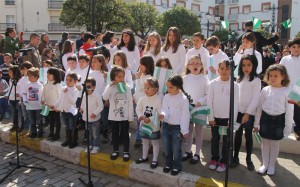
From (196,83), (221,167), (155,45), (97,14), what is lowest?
(221,167)

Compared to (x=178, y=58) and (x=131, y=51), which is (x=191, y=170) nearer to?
(x=178, y=58)

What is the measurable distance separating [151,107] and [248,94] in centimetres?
143

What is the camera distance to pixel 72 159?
214 inches

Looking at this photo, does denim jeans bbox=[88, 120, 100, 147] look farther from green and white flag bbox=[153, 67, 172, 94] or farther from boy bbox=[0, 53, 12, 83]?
boy bbox=[0, 53, 12, 83]

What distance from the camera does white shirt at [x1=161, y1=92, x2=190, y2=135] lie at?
14.1 ft

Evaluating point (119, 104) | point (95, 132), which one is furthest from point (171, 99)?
point (95, 132)

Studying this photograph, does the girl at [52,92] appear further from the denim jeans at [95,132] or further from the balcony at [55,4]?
the balcony at [55,4]

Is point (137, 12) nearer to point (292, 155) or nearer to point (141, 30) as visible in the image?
point (141, 30)

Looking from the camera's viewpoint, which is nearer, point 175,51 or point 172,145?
point 172,145

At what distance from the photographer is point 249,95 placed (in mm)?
4441

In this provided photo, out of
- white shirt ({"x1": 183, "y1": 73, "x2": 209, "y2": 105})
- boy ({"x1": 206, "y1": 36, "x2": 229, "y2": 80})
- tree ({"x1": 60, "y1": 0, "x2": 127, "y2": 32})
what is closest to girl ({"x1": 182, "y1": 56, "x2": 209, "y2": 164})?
white shirt ({"x1": 183, "y1": 73, "x2": 209, "y2": 105})

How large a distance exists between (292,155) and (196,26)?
A: 33449 millimetres

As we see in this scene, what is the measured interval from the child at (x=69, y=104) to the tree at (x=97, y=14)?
1962 centimetres

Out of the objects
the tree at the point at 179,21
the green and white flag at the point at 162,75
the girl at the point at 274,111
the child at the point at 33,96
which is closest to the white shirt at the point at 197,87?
the green and white flag at the point at 162,75
